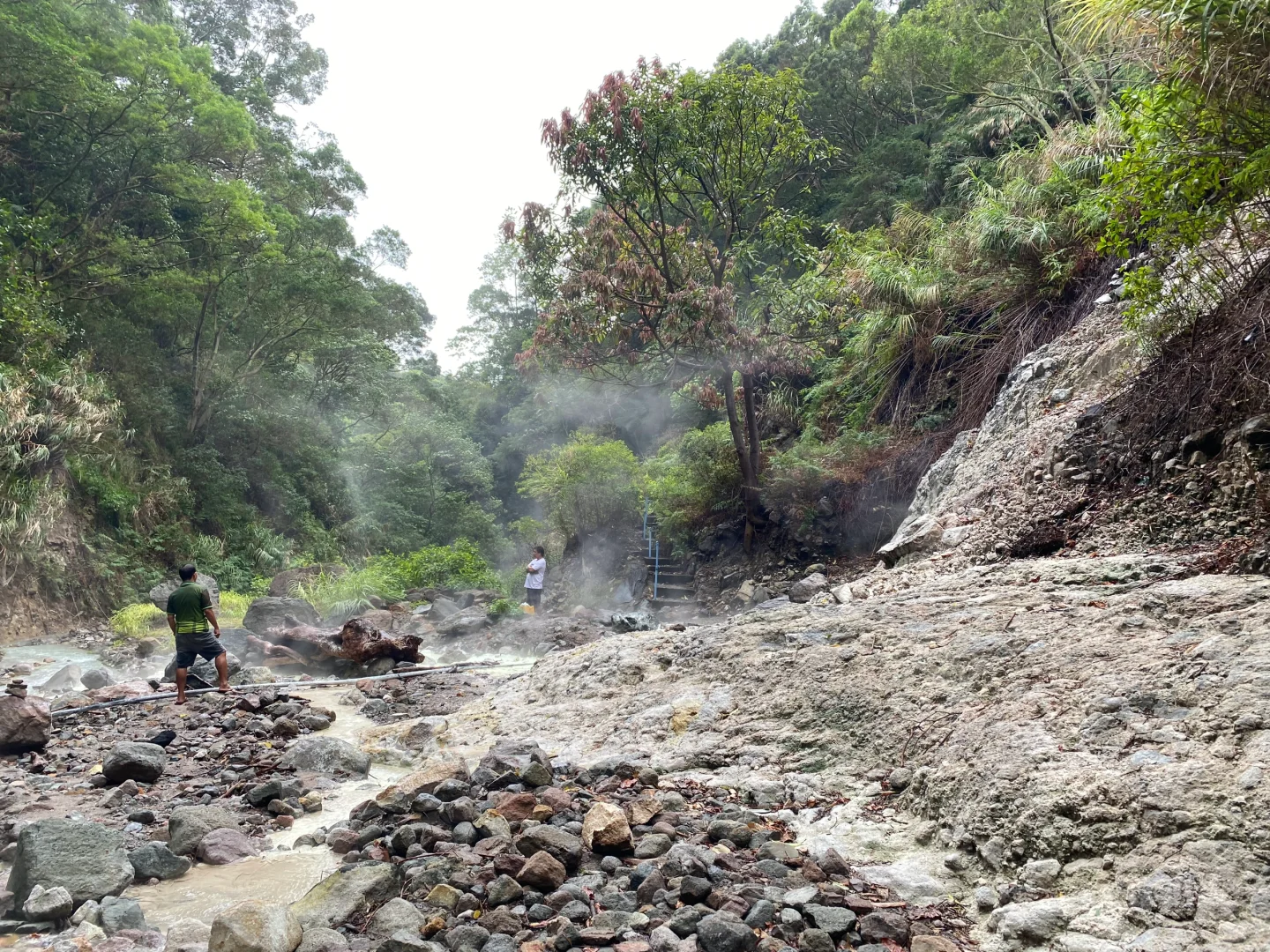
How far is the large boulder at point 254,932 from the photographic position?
231 centimetres

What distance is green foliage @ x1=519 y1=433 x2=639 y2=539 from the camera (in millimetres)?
18172

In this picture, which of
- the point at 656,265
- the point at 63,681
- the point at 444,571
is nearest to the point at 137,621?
the point at 63,681

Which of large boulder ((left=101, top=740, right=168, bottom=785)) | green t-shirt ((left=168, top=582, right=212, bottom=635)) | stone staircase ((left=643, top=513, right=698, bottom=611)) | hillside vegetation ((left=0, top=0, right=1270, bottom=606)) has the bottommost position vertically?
stone staircase ((left=643, top=513, right=698, bottom=611))

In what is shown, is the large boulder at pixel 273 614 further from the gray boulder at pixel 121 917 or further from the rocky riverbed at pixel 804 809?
the gray boulder at pixel 121 917

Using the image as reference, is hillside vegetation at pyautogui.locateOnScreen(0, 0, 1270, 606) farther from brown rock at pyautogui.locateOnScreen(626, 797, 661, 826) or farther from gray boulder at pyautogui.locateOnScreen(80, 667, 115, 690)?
gray boulder at pyautogui.locateOnScreen(80, 667, 115, 690)

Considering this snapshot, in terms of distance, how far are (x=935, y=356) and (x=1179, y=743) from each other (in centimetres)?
942

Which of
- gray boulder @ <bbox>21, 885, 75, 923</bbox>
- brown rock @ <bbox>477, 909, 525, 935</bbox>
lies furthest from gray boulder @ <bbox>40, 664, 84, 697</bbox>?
brown rock @ <bbox>477, 909, 525, 935</bbox>

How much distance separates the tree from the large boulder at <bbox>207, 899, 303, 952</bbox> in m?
9.93

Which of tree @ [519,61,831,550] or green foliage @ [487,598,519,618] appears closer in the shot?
tree @ [519,61,831,550]

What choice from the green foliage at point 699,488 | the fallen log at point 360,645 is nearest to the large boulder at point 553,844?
the fallen log at point 360,645

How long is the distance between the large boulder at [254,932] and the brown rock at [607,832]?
1.02 metres

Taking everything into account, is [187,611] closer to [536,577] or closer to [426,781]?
[426,781]

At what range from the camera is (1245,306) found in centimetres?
497

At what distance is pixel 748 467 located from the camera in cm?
1305
